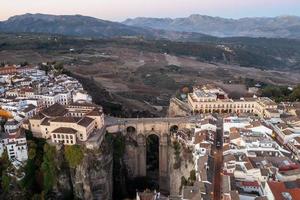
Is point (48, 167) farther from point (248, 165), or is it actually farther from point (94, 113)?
point (248, 165)

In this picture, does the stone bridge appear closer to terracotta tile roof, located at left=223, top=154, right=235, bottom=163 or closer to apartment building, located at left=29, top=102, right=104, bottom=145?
apartment building, located at left=29, top=102, right=104, bottom=145

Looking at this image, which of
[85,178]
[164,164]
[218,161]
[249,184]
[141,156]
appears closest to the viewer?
[249,184]

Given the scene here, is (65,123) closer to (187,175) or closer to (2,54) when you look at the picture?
(187,175)

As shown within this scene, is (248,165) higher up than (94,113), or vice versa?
(94,113)

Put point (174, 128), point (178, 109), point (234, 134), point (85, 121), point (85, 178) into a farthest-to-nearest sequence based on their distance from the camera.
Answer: point (178, 109) → point (174, 128) → point (85, 121) → point (85, 178) → point (234, 134)

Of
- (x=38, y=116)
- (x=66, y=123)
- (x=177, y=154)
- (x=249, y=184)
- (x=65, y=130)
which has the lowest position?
(x=177, y=154)

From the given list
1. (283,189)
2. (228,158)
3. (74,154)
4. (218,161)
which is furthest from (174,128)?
(283,189)

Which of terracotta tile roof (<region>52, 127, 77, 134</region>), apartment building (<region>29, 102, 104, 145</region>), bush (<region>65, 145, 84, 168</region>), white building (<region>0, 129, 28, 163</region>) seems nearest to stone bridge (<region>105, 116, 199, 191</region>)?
apartment building (<region>29, 102, 104, 145</region>)
